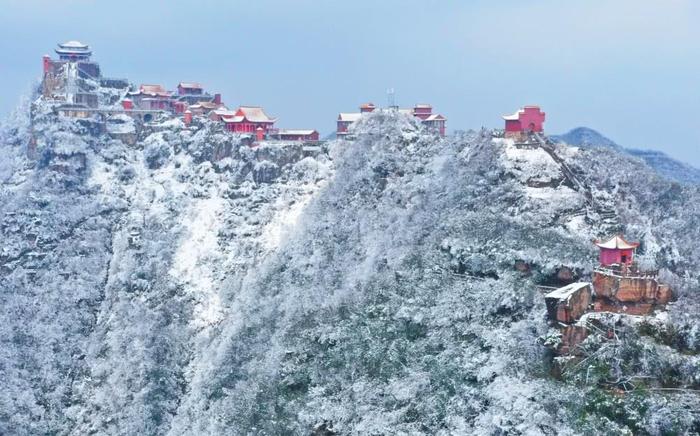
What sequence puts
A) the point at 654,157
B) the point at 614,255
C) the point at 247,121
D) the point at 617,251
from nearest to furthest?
1. the point at 617,251
2. the point at 614,255
3. the point at 247,121
4. the point at 654,157

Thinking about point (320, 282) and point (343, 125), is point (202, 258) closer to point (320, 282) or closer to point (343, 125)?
point (320, 282)

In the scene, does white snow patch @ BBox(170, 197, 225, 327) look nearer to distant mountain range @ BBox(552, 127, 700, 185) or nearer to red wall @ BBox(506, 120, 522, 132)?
red wall @ BBox(506, 120, 522, 132)

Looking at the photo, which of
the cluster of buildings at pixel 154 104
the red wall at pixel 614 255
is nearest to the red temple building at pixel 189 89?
the cluster of buildings at pixel 154 104

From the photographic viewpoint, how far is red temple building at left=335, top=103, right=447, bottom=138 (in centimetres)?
11806

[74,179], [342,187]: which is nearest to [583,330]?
[342,187]

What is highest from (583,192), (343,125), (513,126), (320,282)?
(343,125)

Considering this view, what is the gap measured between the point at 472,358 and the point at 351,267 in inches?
1022

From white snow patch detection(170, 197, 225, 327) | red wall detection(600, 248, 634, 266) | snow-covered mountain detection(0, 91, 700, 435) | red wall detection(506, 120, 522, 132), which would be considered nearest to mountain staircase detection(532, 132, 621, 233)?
snow-covered mountain detection(0, 91, 700, 435)

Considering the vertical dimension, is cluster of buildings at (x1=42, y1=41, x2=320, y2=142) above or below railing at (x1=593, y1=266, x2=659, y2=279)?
above

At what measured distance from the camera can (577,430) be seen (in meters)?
54.3

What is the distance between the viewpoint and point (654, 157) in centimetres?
17262

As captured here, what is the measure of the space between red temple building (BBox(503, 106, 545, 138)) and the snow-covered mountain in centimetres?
241

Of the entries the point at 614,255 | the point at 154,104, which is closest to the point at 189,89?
the point at 154,104

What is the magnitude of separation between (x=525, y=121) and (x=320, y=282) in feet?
82.7
